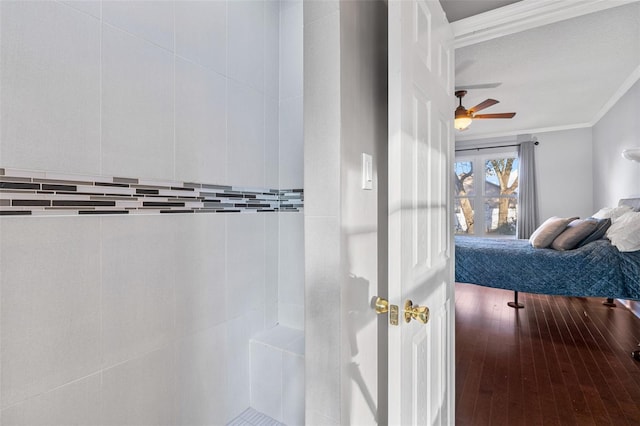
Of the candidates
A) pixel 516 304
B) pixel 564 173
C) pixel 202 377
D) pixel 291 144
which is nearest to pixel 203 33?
pixel 291 144

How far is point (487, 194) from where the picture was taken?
606 centimetres

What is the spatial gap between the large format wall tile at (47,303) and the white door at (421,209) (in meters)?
0.94

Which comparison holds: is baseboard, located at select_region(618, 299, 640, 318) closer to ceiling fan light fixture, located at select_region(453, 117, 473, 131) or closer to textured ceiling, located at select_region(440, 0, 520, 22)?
ceiling fan light fixture, located at select_region(453, 117, 473, 131)

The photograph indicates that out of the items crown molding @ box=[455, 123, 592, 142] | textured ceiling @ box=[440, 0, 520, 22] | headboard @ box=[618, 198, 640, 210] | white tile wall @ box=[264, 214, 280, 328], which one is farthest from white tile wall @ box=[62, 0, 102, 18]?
crown molding @ box=[455, 123, 592, 142]

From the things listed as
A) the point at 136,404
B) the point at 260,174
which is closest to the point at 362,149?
the point at 260,174

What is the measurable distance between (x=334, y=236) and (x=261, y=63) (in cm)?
116

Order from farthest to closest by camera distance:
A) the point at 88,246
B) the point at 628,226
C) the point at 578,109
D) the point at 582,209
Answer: the point at 582,209
the point at 578,109
the point at 628,226
the point at 88,246

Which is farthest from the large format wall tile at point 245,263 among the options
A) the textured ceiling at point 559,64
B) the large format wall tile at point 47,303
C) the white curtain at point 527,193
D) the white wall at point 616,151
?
the white curtain at point 527,193

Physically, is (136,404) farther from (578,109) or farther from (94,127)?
(578,109)

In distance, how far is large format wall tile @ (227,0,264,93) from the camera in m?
1.46

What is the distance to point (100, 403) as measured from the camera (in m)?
1.00

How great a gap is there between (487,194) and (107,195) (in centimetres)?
646

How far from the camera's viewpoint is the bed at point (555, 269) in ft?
8.13

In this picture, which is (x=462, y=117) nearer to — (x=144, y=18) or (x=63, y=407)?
(x=144, y=18)
